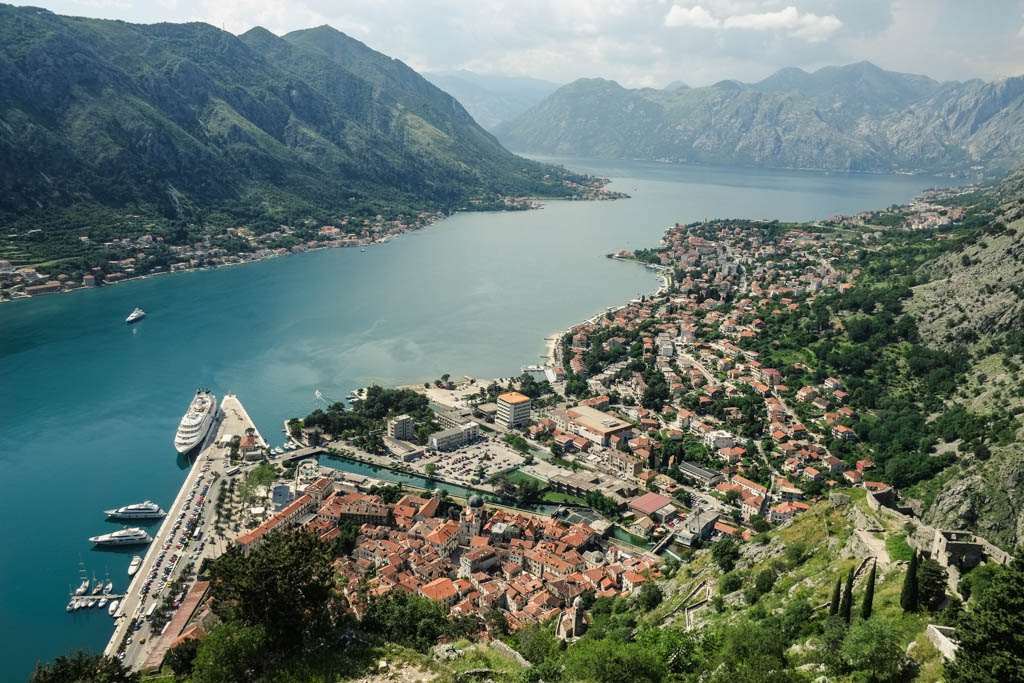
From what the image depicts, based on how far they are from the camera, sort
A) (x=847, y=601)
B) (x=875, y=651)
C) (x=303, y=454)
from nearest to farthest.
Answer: (x=875, y=651)
(x=847, y=601)
(x=303, y=454)

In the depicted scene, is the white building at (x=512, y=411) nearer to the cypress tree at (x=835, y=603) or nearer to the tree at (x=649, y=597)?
the tree at (x=649, y=597)

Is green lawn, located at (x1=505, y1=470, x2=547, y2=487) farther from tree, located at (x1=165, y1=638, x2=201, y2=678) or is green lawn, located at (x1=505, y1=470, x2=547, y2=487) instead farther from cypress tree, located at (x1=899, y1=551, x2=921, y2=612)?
cypress tree, located at (x1=899, y1=551, x2=921, y2=612)

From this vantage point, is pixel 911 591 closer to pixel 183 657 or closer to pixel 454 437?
pixel 183 657

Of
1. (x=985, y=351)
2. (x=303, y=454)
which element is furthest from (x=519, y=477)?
(x=985, y=351)

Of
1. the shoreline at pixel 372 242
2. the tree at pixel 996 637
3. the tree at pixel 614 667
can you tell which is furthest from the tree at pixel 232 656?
the shoreline at pixel 372 242

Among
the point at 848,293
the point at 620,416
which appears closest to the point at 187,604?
the point at 620,416

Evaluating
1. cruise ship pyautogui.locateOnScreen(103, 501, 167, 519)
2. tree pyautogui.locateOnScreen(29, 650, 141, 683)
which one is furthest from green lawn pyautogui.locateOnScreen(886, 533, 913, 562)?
cruise ship pyautogui.locateOnScreen(103, 501, 167, 519)
